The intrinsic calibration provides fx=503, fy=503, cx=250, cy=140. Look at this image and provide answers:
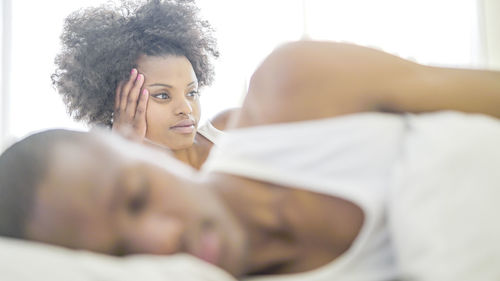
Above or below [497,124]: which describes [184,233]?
below

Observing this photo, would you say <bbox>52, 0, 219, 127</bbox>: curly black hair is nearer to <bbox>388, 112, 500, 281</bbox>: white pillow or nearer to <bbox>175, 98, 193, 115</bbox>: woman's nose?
<bbox>175, 98, 193, 115</bbox>: woman's nose

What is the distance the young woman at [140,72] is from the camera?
166 centimetres

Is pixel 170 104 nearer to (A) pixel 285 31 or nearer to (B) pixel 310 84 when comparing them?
(B) pixel 310 84

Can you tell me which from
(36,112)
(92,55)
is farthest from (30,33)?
(92,55)

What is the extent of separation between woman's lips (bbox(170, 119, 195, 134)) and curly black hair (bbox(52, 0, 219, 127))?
264 mm

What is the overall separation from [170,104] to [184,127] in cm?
9

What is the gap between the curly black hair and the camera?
175cm

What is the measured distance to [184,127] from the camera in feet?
5.44

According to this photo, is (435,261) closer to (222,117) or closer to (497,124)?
(497,124)

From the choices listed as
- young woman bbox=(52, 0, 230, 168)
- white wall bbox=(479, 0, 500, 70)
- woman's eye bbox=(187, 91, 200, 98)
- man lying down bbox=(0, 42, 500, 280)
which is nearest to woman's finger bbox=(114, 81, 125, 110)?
young woman bbox=(52, 0, 230, 168)

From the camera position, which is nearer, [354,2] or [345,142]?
[345,142]

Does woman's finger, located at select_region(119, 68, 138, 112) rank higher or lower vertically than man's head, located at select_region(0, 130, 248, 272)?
higher

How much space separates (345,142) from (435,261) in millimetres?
201

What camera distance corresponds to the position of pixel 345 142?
2.35 feet
